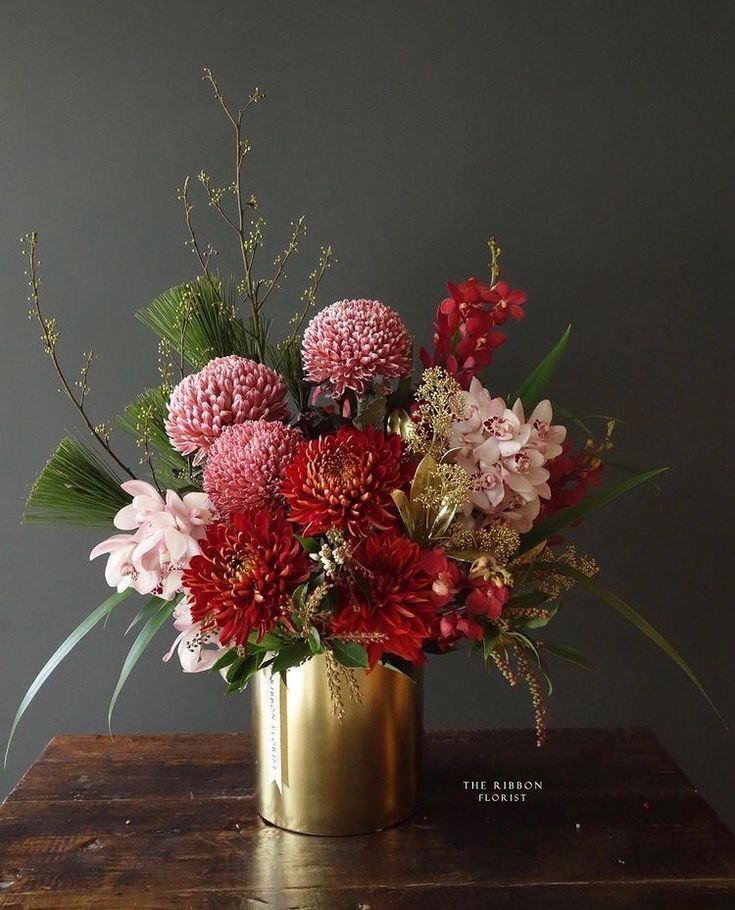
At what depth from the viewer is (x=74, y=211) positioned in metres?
1.23

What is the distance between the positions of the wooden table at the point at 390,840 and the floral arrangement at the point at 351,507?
150mm

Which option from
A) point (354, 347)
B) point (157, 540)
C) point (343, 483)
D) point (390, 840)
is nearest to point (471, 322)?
point (354, 347)

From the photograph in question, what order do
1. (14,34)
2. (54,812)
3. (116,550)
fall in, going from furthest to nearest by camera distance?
(14,34)
(54,812)
(116,550)

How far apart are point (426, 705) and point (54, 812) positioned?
20.6 inches

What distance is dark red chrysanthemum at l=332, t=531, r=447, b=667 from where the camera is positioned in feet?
2.37

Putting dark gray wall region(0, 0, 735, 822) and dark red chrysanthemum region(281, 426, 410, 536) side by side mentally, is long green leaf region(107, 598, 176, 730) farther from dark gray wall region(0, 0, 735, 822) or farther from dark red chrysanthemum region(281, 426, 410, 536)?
dark gray wall region(0, 0, 735, 822)

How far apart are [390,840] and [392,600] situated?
0.28m

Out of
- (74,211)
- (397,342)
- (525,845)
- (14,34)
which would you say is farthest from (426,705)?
(14,34)

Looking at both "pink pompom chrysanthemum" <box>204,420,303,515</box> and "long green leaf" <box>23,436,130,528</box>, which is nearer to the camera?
"pink pompom chrysanthemum" <box>204,420,303,515</box>

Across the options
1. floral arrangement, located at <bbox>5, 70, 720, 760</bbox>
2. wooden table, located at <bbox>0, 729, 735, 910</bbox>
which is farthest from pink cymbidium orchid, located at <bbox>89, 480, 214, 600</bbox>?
wooden table, located at <bbox>0, 729, 735, 910</bbox>

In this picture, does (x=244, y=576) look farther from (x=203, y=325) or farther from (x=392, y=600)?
(x=203, y=325)

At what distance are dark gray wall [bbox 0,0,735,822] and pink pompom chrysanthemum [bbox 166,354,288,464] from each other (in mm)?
441

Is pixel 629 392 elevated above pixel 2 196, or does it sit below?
below

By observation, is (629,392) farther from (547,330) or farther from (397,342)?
(397,342)
